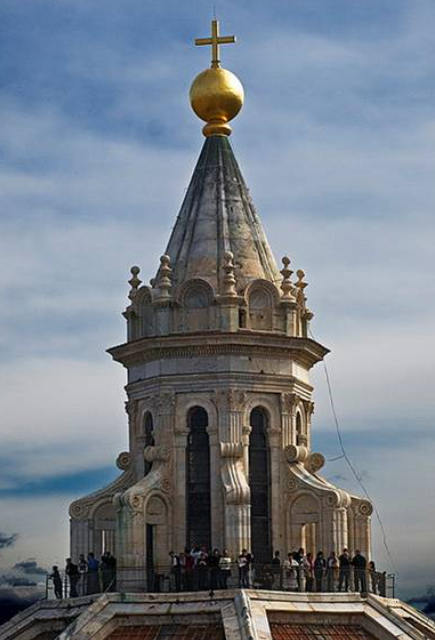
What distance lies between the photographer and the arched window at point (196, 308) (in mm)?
61125

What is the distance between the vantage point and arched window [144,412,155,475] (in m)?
61.7

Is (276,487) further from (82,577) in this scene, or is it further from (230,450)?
(82,577)

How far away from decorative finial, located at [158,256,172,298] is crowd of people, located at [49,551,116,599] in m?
7.63

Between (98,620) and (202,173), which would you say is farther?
(202,173)

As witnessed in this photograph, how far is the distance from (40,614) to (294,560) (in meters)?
7.33

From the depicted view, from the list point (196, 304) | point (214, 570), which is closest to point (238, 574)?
point (214, 570)

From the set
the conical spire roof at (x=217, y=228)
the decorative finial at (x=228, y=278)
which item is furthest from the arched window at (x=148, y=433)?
the decorative finial at (x=228, y=278)

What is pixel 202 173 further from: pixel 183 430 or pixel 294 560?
pixel 294 560

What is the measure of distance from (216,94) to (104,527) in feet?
43.3

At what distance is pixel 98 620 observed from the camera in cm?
5672

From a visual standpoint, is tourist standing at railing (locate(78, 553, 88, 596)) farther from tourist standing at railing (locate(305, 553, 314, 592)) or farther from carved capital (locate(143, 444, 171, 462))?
tourist standing at railing (locate(305, 553, 314, 592))

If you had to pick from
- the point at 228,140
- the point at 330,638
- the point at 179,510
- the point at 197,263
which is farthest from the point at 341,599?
the point at 228,140

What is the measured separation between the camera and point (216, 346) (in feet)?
199

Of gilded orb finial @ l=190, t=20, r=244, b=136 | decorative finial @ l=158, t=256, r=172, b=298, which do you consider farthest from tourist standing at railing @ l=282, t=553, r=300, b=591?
gilded orb finial @ l=190, t=20, r=244, b=136
